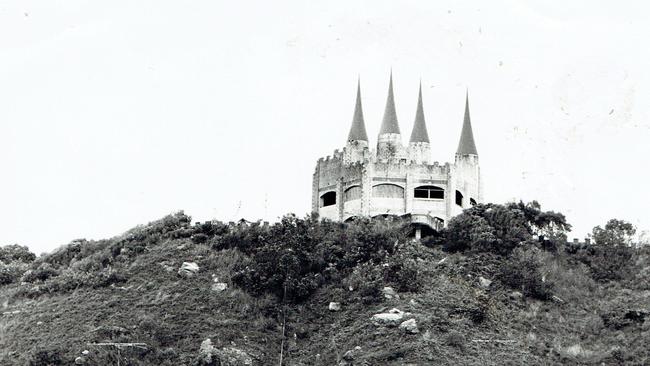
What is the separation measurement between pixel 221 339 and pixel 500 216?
20664 millimetres

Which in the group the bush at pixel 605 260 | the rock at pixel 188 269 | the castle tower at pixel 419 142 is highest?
the castle tower at pixel 419 142

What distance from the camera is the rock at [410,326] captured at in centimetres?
6844

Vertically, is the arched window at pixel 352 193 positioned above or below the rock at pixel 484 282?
above

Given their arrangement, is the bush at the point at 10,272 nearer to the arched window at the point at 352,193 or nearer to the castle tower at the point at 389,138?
the arched window at the point at 352,193

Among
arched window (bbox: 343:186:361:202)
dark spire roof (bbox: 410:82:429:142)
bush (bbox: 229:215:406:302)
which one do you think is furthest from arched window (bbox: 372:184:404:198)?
bush (bbox: 229:215:406:302)

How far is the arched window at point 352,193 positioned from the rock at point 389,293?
14.7 m

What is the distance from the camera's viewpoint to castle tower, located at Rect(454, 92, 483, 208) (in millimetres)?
88375

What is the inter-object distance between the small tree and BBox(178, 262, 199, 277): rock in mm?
23912

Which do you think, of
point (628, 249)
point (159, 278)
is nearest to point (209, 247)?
point (159, 278)

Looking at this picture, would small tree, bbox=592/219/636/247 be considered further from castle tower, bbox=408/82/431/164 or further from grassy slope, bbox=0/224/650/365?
castle tower, bbox=408/82/431/164

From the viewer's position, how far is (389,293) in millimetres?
72875

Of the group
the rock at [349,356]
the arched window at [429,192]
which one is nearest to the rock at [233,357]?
the rock at [349,356]

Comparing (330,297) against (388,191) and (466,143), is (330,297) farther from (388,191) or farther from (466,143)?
(466,143)

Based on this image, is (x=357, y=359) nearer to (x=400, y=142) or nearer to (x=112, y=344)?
(x=112, y=344)
